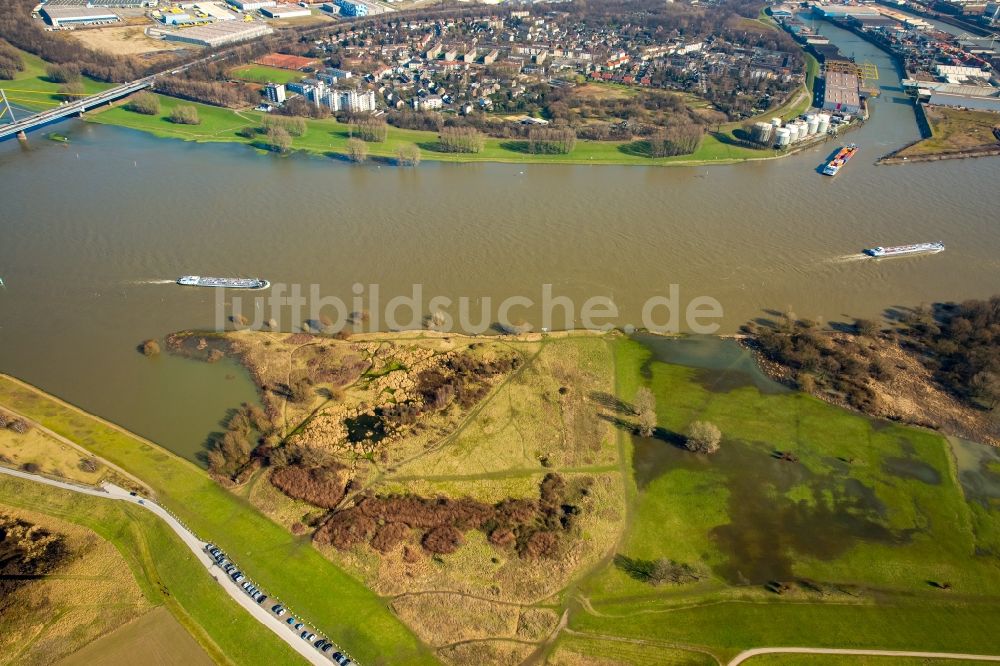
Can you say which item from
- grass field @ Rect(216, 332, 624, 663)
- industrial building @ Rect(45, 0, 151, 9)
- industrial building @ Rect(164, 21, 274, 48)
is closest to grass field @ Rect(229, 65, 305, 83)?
industrial building @ Rect(164, 21, 274, 48)

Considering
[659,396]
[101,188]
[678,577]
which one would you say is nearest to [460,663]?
[678,577]

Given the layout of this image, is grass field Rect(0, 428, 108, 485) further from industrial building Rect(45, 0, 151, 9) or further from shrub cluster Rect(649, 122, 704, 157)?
industrial building Rect(45, 0, 151, 9)

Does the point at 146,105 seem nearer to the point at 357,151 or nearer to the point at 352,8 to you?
the point at 357,151

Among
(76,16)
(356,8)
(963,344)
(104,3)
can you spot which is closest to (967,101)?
(963,344)

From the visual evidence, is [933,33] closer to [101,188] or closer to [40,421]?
[101,188]

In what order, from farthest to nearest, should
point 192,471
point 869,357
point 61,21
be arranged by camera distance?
point 61,21 < point 869,357 < point 192,471

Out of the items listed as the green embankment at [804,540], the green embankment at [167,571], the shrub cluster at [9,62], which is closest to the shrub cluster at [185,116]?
the shrub cluster at [9,62]

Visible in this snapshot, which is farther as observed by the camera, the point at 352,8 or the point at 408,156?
the point at 352,8
